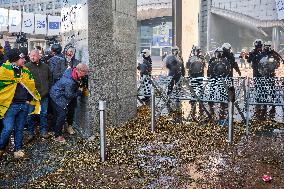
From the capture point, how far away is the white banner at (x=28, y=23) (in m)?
21.7

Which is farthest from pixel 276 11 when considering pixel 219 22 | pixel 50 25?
pixel 50 25

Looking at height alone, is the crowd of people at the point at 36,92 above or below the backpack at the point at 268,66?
below

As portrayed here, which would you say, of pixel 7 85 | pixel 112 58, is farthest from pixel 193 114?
pixel 7 85

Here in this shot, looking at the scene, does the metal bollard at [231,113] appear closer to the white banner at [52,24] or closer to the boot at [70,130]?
the boot at [70,130]

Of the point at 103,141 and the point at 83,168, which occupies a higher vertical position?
the point at 103,141

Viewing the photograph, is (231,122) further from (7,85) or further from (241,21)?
(241,21)

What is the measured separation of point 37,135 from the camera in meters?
8.21

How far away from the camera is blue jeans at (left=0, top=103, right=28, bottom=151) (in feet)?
20.7

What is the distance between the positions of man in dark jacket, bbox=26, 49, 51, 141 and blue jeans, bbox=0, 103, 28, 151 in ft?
3.85

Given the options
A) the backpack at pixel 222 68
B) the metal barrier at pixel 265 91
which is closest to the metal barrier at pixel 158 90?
the backpack at pixel 222 68

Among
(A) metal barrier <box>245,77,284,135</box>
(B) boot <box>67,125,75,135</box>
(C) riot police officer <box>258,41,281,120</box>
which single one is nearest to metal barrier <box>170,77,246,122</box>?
(A) metal barrier <box>245,77,284,135</box>

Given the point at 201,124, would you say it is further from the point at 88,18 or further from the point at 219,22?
the point at 219,22

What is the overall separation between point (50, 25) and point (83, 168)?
60.4 feet

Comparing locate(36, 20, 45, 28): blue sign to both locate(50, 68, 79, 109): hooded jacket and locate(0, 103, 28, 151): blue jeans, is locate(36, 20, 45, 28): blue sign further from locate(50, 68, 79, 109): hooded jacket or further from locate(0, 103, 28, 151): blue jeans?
locate(0, 103, 28, 151): blue jeans
